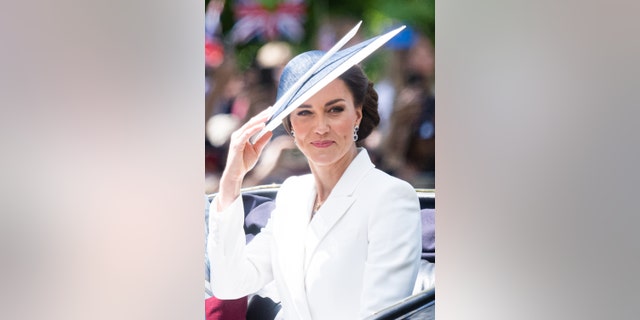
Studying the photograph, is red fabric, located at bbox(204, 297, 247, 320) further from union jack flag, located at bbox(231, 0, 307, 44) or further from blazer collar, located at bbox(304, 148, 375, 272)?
union jack flag, located at bbox(231, 0, 307, 44)

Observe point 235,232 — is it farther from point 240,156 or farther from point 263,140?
point 263,140

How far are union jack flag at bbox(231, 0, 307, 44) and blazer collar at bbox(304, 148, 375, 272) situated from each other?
72 centimetres

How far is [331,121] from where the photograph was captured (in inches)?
104

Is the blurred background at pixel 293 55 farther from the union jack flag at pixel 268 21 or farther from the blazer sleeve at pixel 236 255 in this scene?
the blazer sleeve at pixel 236 255

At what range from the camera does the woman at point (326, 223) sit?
2.59 meters

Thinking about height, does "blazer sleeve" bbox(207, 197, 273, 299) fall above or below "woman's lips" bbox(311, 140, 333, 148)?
below

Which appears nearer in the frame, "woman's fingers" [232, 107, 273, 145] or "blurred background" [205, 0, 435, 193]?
"blurred background" [205, 0, 435, 193]

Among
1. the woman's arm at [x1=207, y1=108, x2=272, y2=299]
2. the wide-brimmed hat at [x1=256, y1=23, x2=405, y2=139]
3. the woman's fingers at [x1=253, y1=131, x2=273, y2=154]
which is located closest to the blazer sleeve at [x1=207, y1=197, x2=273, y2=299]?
the woman's arm at [x1=207, y1=108, x2=272, y2=299]

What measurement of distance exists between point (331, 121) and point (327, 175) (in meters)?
0.28

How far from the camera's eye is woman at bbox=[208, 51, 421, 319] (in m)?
2.59
